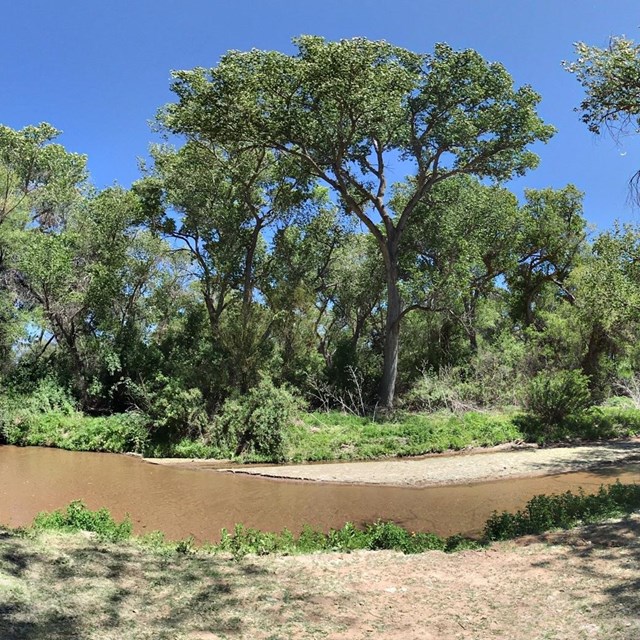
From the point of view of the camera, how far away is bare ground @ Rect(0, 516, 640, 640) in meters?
4.55

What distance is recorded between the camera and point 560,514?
9.21 metres

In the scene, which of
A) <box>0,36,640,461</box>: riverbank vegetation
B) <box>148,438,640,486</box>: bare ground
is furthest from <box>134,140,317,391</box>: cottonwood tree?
<box>148,438,640,486</box>: bare ground

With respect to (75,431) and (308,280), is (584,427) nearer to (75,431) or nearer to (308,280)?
(308,280)

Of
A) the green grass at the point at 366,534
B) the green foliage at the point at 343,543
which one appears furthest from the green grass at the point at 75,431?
the green foliage at the point at 343,543

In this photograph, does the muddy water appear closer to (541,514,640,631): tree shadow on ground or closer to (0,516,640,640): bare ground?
(541,514,640,631): tree shadow on ground

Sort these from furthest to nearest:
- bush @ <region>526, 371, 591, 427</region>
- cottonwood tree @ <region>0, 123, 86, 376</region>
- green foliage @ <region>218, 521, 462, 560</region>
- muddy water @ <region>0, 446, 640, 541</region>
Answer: cottonwood tree @ <region>0, 123, 86, 376</region> < bush @ <region>526, 371, 591, 427</region> < muddy water @ <region>0, 446, 640, 541</region> < green foliage @ <region>218, 521, 462, 560</region>

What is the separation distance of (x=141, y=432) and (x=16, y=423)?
6.68 m

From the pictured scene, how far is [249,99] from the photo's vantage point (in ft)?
69.4

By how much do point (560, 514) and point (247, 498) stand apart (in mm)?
7971

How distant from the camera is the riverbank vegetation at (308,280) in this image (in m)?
20.5

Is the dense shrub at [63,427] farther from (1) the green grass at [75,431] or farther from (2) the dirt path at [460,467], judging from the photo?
(2) the dirt path at [460,467]

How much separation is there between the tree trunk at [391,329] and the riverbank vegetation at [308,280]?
0.15 metres

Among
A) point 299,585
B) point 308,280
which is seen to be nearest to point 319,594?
point 299,585

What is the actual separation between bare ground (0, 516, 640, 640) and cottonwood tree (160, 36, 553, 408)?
1729cm
